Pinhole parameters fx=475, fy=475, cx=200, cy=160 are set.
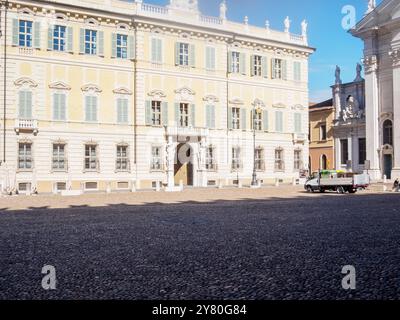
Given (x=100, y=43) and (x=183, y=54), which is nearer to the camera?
(x=100, y=43)

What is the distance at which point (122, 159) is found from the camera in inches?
1441

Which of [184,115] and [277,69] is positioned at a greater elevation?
[277,69]

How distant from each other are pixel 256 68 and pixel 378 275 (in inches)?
1516

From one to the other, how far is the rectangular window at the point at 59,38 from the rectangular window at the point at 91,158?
291 inches

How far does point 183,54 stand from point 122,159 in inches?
405

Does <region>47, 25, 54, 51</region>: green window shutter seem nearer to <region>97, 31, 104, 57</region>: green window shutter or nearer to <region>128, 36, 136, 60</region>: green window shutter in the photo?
A: <region>97, 31, 104, 57</region>: green window shutter

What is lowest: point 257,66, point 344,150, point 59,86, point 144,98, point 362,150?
point 362,150

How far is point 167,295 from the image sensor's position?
18.2 ft

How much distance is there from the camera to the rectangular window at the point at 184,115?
129ft

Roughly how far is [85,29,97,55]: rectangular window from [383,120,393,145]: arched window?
2891cm

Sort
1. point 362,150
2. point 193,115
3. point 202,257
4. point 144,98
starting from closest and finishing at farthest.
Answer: point 202,257 < point 144,98 < point 193,115 < point 362,150

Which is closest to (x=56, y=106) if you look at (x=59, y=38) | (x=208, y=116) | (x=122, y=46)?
(x=59, y=38)

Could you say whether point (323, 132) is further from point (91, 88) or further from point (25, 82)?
point (25, 82)

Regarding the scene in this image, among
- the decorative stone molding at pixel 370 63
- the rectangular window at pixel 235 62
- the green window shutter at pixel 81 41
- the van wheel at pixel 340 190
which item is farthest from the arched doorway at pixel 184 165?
the decorative stone molding at pixel 370 63
